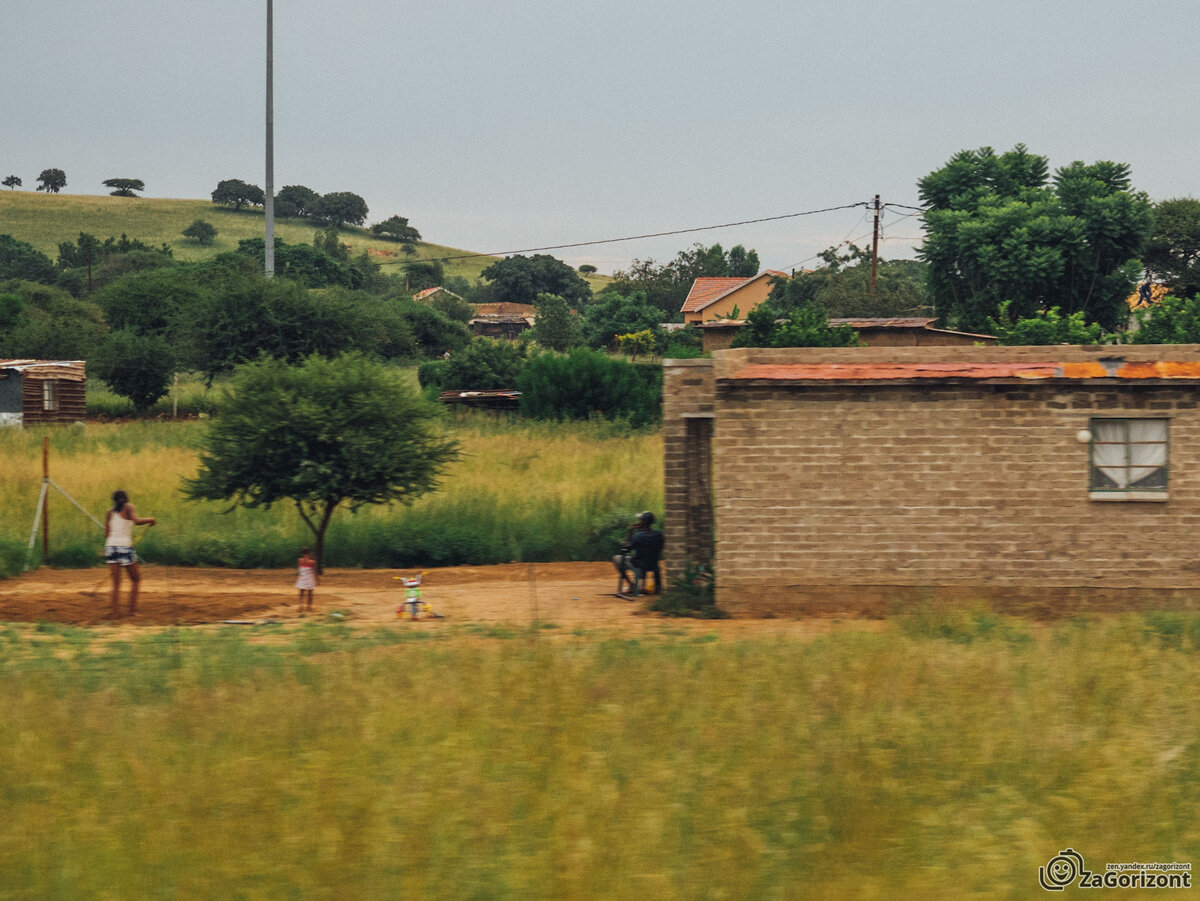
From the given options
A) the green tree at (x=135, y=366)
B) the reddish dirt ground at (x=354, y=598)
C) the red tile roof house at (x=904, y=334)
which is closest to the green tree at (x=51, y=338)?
the green tree at (x=135, y=366)

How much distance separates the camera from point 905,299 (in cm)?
6681

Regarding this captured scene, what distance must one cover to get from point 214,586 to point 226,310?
27.6 metres

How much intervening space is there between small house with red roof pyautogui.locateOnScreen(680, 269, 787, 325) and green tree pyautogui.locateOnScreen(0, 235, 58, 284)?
4947cm

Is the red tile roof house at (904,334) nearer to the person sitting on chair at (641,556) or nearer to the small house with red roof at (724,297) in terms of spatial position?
the person sitting on chair at (641,556)

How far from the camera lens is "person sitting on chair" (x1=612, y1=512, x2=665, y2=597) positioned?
14.5 m

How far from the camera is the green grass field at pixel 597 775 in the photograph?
4453mm

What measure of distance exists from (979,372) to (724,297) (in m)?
65.8

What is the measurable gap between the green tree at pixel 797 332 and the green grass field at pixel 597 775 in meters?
24.3

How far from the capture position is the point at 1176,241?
54344 mm

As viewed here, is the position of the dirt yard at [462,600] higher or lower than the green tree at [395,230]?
lower

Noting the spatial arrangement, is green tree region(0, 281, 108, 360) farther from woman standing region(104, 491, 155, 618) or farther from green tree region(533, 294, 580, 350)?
woman standing region(104, 491, 155, 618)

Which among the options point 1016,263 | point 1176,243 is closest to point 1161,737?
point 1016,263

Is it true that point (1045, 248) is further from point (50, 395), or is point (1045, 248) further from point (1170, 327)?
point (50, 395)

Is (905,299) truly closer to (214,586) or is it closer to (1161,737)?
(214,586)
